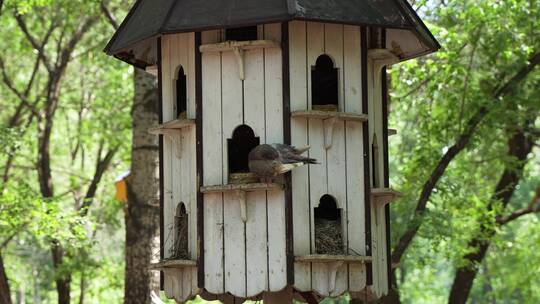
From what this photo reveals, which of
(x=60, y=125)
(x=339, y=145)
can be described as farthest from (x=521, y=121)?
(x=60, y=125)

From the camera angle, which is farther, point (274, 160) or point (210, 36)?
point (210, 36)

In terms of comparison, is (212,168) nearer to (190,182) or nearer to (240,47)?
(190,182)

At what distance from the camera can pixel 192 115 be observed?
6.91 m

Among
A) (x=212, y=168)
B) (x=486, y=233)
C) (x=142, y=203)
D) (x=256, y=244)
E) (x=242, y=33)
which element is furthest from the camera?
(x=486, y=233)

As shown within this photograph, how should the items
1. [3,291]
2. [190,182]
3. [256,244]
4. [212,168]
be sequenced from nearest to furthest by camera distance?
[256,244]
[212,168]
[190,182]
[3,291]

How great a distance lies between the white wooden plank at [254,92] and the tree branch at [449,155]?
162 inches

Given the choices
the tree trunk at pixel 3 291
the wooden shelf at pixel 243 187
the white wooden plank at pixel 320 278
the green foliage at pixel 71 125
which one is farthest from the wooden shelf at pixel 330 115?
the tree trunk at pixel 3 291

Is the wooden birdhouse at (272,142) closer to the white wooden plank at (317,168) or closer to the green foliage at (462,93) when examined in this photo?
the white wooden plank at (317,168)

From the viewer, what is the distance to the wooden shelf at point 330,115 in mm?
6504

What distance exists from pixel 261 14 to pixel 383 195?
1.62 meters

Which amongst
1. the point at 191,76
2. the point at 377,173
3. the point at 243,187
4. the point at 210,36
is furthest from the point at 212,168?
the point at 377,173

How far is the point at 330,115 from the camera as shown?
6559 millimetres

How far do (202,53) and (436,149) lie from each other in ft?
18.5

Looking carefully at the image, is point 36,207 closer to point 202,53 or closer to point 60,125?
point 202,53
